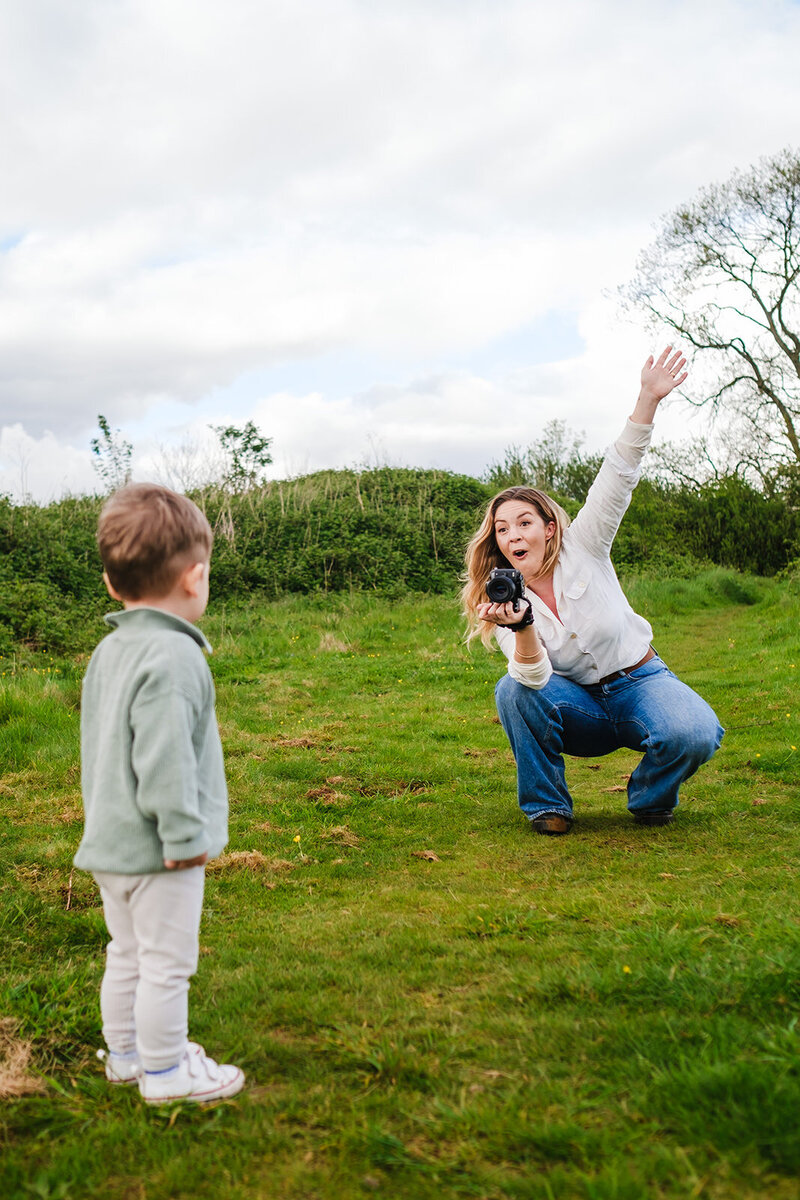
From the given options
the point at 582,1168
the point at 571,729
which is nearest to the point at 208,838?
the point at 582,1168

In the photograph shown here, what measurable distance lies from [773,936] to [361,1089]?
1.50 meters

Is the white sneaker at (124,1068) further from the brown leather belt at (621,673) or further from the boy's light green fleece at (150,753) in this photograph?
the brown leather belt at (621,673)

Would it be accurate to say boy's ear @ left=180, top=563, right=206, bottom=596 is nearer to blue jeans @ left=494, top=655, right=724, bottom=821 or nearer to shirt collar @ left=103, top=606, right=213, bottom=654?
shirt collar @ left=103, top=606, right=213, bottom=654

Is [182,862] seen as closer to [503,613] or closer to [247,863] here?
[247,863]

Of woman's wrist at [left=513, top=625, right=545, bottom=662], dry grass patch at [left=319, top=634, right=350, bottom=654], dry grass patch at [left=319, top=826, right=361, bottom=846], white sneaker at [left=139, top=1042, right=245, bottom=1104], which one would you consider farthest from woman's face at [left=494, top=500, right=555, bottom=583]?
dry grass patch at [left=319, top=634, right=350, bottom=654]

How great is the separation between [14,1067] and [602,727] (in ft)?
10.9

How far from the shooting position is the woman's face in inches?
198

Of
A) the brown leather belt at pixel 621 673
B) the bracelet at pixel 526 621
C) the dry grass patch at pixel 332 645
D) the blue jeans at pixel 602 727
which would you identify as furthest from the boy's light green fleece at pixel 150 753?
the dry grass patch at pixel 332 645

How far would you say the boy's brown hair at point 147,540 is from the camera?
7.96 feet

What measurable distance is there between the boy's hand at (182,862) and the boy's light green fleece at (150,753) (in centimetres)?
1

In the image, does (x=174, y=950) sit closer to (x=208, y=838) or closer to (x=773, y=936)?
(x=208, y=838)

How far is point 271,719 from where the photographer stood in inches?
339

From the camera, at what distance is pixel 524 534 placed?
502 centimetres

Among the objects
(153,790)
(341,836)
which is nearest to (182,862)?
(153,790)
